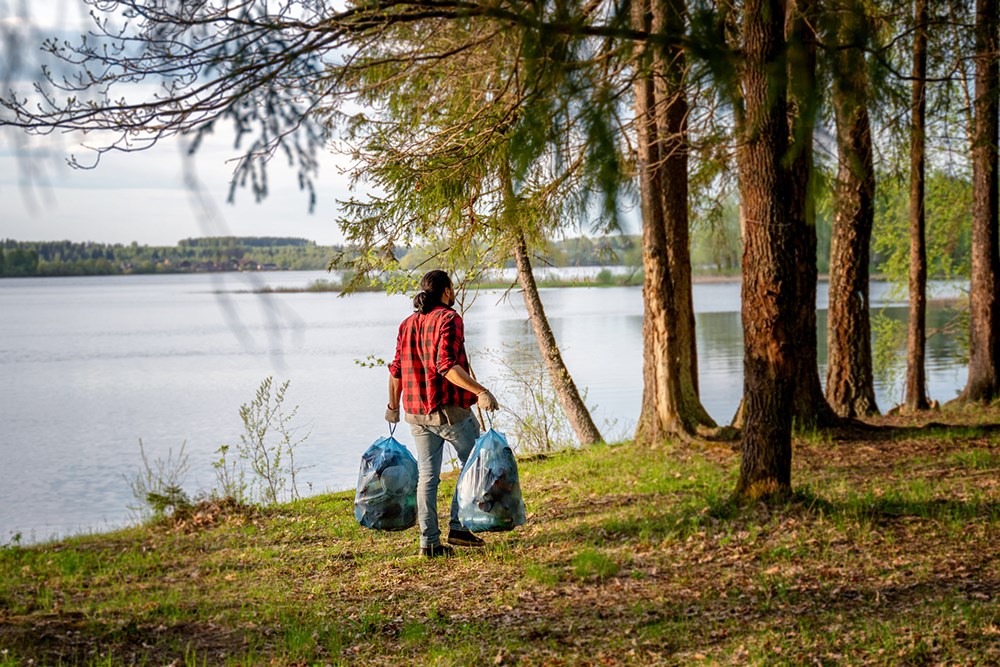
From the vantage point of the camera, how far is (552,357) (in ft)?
44.4

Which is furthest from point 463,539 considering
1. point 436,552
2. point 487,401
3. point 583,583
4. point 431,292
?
point 431,292

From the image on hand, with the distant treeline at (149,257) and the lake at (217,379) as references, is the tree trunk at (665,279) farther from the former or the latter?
the distant treeline at (149,257)

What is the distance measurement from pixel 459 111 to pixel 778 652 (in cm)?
662

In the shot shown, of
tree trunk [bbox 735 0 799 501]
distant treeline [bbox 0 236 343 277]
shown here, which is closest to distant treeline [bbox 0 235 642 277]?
distant treeline [bbox 0 236 343 277]

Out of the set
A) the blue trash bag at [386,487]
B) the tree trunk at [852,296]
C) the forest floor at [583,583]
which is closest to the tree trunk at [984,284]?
the tree trunk at [852,296]

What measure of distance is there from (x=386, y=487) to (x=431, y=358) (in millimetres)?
971

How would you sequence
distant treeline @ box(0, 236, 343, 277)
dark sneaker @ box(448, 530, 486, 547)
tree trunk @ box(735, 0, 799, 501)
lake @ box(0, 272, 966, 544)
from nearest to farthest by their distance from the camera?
1. distant treeline @ box(0, 236, 343, 277)
2. dark sneaker @ box(448, 530, 486, 547)
3. tree trunk @ box(735, 0, 799, 501)
4. lake @ box(0, 272, 966, 544)

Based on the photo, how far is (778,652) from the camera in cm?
474

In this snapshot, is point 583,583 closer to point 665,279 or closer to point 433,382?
point 433,382

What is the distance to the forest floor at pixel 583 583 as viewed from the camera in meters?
4.99

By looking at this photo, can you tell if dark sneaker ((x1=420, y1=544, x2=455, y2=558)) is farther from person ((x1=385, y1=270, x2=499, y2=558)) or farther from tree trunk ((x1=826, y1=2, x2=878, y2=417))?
tree trunk ((x1=826, y1=2, x2=878, y2=417))

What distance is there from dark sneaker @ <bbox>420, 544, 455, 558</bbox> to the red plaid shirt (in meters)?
1.01

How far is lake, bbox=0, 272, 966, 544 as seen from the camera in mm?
12531

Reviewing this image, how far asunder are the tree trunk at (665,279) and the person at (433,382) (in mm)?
4068
